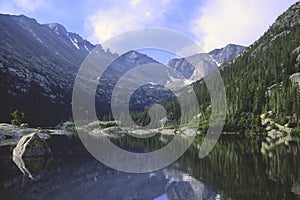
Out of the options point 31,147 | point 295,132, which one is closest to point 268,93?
point 295,132

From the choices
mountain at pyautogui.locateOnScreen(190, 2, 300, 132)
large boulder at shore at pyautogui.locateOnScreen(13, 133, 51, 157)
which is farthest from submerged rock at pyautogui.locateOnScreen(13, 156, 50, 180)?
mountain at pyautogui.locateOnScreen(190, 2, 300, 132)

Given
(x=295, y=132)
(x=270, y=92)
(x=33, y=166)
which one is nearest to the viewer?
(x=33, y=166)

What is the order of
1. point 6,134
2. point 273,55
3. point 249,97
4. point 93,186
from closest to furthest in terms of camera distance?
point 93,186 < point 6,134 < point 249,97 < point 273,55

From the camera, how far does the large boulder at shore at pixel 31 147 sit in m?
51.7

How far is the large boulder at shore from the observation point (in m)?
51.7

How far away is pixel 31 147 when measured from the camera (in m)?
52.3

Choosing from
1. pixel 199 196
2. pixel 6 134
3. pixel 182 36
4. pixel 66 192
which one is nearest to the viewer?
pixel 199 196

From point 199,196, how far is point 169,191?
3.52m

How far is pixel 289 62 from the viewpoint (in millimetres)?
153750

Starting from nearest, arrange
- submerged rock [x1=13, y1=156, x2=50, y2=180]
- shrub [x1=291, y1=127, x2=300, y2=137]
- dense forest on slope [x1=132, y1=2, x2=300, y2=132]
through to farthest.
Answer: submerged rock [x1=13, y1=156, x2=50, y2=180] → shrub [x1=291, y1=127, x2=300, y2=137] → dense forest on slope [x1=132, y1=2, x2=300, y2=132]

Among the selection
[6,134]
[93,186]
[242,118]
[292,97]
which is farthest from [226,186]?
[242,118]

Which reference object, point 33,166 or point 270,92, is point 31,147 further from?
point 270,92

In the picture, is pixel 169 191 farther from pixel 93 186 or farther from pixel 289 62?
pixel 289 62

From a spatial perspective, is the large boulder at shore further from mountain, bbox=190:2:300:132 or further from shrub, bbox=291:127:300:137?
mountain, bbox=190:2:300:132
